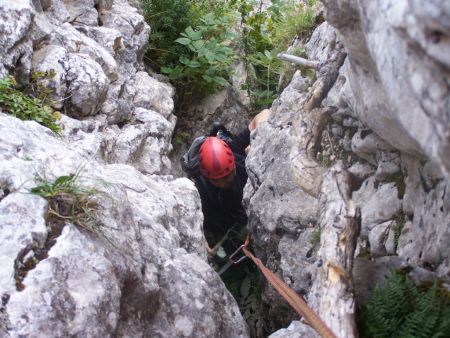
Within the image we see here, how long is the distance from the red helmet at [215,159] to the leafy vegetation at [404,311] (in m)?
3.59

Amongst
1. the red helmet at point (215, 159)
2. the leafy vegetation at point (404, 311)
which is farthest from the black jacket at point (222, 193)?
the leafy vegetation at point (404, 311)

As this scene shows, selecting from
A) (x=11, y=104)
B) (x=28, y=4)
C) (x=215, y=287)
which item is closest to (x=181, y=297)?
(x=215, y=287)

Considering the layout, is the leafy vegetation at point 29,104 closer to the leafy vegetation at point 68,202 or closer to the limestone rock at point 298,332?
the leafy vegetation at point 68,202

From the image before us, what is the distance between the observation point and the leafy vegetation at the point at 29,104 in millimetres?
4906

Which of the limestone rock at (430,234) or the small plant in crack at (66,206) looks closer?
the limestone rock at (430,234)

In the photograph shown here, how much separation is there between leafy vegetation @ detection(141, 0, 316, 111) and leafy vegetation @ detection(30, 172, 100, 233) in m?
4.90

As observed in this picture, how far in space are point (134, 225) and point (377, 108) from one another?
83.7 inches

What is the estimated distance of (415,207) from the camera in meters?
3.83

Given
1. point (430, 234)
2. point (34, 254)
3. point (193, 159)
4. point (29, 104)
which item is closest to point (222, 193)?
point (193, 159)

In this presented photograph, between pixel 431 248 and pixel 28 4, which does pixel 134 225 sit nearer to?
pixel 431 248

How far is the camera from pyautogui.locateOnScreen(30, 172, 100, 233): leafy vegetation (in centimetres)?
356

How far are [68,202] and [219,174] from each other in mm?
3199

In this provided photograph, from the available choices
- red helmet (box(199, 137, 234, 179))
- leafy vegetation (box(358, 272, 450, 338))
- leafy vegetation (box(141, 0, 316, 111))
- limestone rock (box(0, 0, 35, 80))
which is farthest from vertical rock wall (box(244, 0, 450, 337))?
limestone rock (box(0, 0, 35, 80))

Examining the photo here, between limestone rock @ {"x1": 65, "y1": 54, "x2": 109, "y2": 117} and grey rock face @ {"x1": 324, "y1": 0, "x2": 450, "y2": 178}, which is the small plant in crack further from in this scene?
limestone rock @ {"x1": 65, "y1": 54, "x2": 109, "y2": 117}
